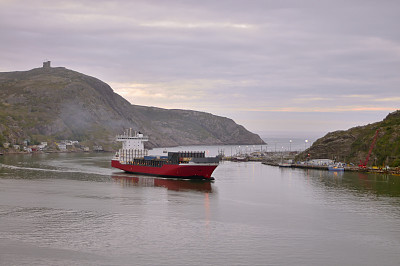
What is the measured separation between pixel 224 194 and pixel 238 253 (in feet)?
107

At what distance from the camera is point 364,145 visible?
400ft

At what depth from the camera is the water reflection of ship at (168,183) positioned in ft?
A: 245

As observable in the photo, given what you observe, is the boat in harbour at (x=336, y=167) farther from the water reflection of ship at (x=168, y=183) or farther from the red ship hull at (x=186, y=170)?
the water reflection of ship at (x=168, y=183)

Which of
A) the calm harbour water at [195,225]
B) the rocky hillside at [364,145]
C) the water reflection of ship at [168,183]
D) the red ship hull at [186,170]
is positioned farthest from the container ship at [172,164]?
the rocky hillside at [364,145]

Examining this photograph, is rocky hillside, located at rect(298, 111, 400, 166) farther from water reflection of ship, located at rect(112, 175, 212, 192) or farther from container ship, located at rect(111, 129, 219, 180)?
water reflection of ship, located at rect(112, 175, 212, 192)

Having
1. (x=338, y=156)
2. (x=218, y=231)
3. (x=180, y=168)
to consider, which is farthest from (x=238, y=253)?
(x=338, y=156)

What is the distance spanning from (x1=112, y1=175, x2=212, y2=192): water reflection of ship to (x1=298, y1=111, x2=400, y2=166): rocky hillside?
5527cm

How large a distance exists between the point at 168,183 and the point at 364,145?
222ft

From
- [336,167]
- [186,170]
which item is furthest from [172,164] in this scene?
[336,167]

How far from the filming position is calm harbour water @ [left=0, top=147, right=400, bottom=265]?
35.6 metres

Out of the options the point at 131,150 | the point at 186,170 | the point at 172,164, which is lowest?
the point at 186,170

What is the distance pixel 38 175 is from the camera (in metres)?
94.6

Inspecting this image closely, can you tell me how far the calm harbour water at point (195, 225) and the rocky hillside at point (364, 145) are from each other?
39.9m

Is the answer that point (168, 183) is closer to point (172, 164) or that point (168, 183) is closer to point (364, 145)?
point (172, 164)
